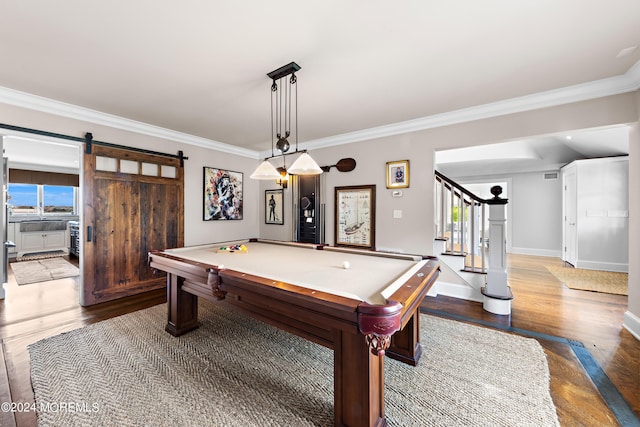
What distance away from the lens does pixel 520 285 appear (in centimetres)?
398

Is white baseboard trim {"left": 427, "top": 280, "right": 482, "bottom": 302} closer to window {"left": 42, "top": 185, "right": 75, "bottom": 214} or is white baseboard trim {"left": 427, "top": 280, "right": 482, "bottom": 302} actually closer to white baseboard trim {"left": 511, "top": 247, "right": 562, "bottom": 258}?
white baseboard trim {"left": 511, "top": 247, "right": 562, "bottom": 258}

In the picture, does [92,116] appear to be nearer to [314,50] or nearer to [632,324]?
[314,50]

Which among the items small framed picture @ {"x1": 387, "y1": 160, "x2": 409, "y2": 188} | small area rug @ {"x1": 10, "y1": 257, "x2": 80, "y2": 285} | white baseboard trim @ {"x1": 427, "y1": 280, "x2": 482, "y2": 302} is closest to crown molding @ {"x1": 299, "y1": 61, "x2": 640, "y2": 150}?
small framed picture @ {"x1": 387, "y1": 160, "x2": 409, "y2": 188}

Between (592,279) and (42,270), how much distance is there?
9.73 m

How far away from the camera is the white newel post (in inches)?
114

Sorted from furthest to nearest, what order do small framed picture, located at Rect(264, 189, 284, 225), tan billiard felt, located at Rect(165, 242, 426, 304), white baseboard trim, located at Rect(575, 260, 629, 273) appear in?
small framed picture, located at Rect(264, 189, 284, 225) → white baseboard trim, located at Rect(575, 260, 629, 273) → tan billiard felt, located at Rect(165, 242, 426, 304)

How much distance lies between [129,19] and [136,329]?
2.62 metres

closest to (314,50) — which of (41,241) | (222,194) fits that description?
(222,194)

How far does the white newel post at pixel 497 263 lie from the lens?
2891 mm

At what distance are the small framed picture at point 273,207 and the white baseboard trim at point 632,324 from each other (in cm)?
466

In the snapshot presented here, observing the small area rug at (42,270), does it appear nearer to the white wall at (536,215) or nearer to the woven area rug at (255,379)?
the woven area rug at (255,379)

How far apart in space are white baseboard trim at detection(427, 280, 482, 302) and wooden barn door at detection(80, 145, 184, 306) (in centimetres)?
402

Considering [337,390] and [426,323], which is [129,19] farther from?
[426,323]

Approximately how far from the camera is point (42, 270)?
4.80 m
